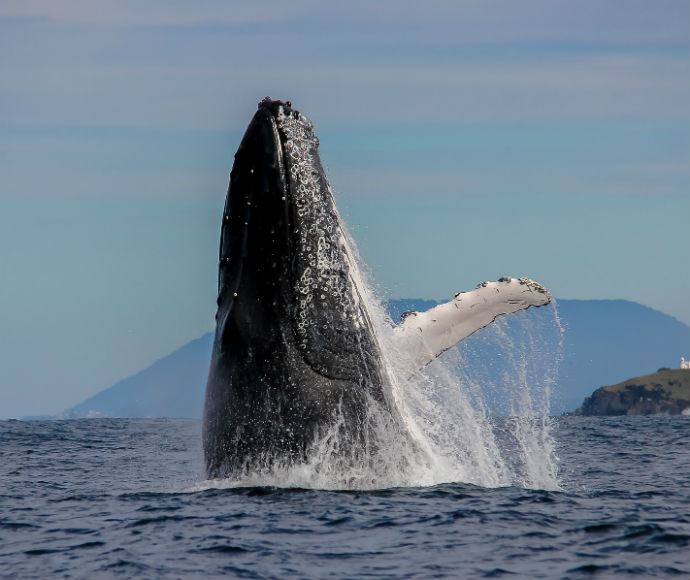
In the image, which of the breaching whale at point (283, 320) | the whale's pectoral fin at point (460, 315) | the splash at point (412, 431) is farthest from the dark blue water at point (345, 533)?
the whale's pectoral fin at point (460, 315)

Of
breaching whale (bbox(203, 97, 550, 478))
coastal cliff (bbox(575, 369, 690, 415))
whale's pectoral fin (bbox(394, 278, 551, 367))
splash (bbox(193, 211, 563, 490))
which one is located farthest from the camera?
coastal cliff (bbox(575, 369, 690, 415))

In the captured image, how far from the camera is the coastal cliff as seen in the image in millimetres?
156000

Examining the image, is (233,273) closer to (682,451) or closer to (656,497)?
(656,497)

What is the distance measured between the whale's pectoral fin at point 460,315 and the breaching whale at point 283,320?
0.93 meters

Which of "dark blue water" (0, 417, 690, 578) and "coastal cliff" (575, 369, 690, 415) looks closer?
"dark blue water" (0, 417, 690, 578)

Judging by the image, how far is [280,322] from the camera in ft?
31.4

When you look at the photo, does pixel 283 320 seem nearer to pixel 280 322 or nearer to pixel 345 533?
pixel 280 322

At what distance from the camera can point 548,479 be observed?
14.1 m

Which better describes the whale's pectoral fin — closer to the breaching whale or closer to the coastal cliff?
the breaching whale

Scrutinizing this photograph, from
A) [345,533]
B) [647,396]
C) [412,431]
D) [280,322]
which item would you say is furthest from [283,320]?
[647,396]

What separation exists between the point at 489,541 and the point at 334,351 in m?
2.30

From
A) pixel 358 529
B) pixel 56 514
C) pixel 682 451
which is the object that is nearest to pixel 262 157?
pixel 358 529

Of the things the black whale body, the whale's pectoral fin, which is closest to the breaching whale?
the black whale body

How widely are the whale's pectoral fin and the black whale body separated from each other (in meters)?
1.06
